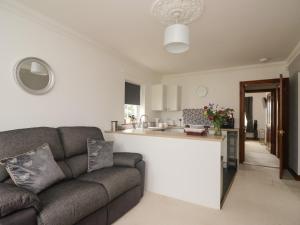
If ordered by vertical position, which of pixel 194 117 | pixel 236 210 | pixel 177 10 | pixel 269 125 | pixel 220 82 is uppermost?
pixel 177 10

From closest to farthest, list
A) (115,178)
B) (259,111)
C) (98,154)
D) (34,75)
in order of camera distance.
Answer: (115,178) < (34,75) < (98,154) < (259,111)

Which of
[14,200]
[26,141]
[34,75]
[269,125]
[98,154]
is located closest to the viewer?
[14,200]

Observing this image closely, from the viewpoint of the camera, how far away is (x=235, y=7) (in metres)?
2.17

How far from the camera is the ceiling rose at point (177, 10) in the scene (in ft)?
6.79

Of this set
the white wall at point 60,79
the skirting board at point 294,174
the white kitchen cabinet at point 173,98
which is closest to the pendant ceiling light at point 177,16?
the white wall at point 60,79

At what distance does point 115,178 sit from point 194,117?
3.69 metres

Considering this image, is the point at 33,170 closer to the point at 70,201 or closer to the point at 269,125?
the point at 70,201

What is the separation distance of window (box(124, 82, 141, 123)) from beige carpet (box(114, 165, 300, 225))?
212 centimetres

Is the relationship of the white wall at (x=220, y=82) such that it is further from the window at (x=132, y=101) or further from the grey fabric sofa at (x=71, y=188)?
the grey fabric sofa at (x=71, y=188)

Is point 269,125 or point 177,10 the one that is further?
point 269,125

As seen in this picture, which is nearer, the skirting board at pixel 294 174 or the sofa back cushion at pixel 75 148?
the sofa back cushion at pixel 75 148

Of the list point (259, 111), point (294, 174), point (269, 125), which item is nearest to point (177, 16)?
point (294, 174)

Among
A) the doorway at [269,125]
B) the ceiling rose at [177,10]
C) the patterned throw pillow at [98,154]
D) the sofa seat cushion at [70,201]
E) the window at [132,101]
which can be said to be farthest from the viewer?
the window at [132,101]

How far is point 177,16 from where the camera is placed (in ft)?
7.56
